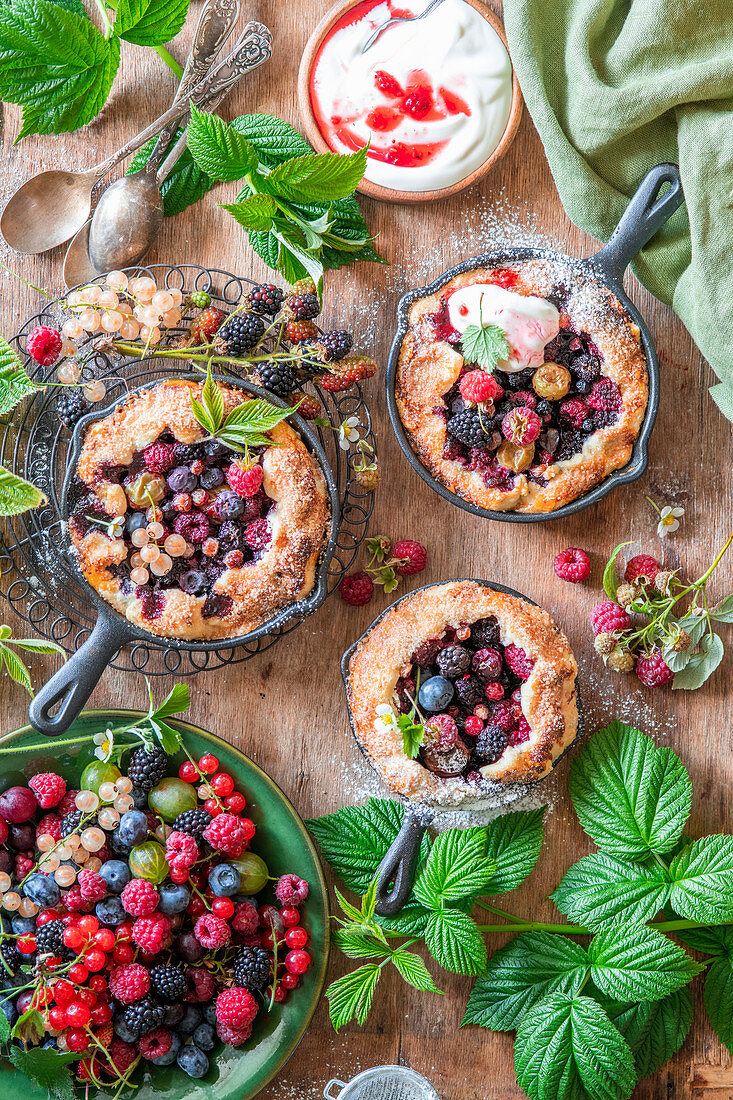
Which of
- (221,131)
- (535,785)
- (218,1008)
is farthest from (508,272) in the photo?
(218,1008)

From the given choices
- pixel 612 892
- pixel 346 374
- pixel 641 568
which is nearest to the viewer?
pixel 346 374

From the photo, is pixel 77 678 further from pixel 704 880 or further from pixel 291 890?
pixel 704 880

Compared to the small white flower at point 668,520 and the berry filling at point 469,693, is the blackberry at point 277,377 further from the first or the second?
the small white flower at point 668,520

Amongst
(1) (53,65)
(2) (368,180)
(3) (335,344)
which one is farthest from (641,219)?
(1) (53,65)

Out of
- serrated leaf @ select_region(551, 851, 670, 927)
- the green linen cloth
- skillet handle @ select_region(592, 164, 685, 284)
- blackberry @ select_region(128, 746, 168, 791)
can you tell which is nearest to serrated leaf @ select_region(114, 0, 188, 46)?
the green linen cloth

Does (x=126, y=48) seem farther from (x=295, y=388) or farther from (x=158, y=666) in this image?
(x=158, y=666)

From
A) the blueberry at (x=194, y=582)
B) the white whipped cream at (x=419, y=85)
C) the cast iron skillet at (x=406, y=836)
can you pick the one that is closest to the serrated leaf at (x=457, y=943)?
the cast iron skillet at (x=406, y=836)
